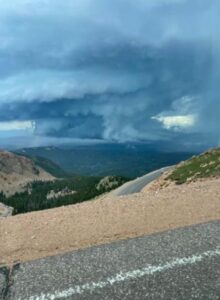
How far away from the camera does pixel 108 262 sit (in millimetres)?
9859

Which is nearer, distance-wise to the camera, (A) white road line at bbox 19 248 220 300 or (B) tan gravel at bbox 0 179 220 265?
(A) white road line at bbox 19 248 220 300

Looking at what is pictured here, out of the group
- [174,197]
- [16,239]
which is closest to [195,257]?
[16,239]

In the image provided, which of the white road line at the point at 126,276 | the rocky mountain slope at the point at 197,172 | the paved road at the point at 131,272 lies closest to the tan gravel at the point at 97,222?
the paved road at the point at 131,272

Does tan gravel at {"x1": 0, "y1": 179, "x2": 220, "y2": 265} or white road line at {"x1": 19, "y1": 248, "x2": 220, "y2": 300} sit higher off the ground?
tan gravel at {"x1": 0, "y1": 179, "x2": 220, "y2": 265}

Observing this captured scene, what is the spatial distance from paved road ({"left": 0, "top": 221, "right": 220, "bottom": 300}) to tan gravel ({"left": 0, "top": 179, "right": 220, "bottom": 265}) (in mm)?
1407

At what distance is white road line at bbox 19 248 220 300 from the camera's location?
8.52m

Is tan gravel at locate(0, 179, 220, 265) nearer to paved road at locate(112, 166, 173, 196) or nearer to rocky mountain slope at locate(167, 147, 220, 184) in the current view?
rocky mountain slope at locate(167, 147, 220, 184)

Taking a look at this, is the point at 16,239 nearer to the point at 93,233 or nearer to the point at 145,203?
the point at 93,233

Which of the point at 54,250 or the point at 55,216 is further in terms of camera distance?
the point at 55,216

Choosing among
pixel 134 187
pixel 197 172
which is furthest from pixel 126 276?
pixel 134 187

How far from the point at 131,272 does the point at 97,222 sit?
476 centimetres

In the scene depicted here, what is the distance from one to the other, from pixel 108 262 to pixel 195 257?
178 centimetres

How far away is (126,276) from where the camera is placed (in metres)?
9.07

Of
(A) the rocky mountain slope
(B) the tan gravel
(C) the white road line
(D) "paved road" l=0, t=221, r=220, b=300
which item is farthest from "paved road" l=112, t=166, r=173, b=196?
(C) the white road line
